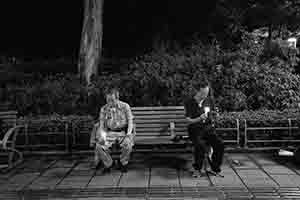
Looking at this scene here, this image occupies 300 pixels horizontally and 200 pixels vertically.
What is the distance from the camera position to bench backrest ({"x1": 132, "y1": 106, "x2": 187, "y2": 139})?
7.43 metres

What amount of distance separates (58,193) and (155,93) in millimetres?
4292

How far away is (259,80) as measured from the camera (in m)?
9.23

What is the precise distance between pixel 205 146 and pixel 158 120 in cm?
166

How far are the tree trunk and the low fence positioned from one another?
2.47 metres

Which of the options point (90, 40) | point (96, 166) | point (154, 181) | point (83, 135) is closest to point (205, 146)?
point (154, 181)

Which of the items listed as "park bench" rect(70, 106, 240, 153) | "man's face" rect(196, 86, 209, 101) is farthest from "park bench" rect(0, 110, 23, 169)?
"man's face" rect(196, 86, 209, 101)

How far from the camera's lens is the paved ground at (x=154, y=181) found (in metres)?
5.21

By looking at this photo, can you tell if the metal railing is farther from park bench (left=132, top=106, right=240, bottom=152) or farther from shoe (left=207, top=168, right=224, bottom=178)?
shoe (left=207, top=168, right=224, bottom=178)

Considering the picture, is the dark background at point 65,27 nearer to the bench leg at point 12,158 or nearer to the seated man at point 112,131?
the bench leg at point 12,158

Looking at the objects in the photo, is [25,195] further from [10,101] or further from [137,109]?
[10,101]

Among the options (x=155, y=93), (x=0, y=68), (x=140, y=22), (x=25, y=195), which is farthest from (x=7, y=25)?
(x=25, y=195)

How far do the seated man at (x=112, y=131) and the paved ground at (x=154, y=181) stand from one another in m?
0.25

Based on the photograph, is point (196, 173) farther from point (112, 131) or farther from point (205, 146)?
point (112, 131)

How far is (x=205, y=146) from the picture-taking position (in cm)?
603
